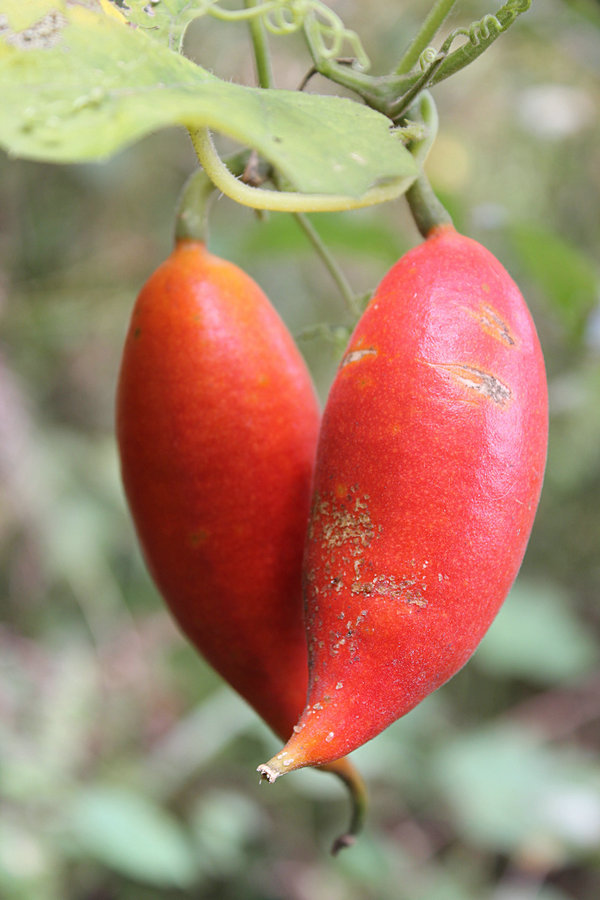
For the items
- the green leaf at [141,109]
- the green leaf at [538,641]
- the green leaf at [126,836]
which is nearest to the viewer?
the green leaf at [141,109]

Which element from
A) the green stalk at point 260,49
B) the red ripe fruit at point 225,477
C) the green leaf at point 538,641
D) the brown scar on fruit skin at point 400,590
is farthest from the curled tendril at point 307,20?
the green leaf at point 538,641

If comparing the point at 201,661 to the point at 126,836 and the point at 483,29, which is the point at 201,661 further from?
the point at 483,29

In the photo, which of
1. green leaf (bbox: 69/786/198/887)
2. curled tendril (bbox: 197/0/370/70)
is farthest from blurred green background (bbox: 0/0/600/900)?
curled tendril (bbox: 197/0/370/70)

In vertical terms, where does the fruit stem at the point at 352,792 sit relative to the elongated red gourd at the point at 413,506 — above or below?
below

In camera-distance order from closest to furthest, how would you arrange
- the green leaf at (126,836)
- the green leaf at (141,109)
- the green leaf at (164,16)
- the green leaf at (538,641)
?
1. the green leaf at (141,109)
2. the green leaf at (164,16)
3. the green leaf at (126,836)
4. the green leaf at (538,641)

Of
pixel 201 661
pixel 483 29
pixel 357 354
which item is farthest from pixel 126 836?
pixel 483 29

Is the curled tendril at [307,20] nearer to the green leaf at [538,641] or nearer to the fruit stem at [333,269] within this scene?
the fruit stem at [333,269]
